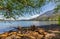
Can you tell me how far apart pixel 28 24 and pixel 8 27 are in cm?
26

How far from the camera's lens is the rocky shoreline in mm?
1708

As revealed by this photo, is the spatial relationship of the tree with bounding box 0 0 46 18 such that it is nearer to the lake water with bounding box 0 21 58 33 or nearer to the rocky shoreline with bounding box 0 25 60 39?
the lake water with bounding box 0 21 58 33

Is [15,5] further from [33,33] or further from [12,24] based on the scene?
[33,33]

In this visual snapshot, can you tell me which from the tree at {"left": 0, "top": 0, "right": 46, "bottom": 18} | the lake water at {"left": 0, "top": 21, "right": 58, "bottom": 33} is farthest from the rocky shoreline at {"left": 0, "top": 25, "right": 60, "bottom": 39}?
the tree at {"left": 0, "top": 0, "right": 46, "bottom": 18}

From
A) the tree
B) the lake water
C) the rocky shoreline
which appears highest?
the tree

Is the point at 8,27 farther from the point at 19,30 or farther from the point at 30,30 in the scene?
the point at 30,30

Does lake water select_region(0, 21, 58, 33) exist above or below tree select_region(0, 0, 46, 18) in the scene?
below

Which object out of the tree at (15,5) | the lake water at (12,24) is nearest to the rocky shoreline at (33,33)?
the lake water at (12,24)

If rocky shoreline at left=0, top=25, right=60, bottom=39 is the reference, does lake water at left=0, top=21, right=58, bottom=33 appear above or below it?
above

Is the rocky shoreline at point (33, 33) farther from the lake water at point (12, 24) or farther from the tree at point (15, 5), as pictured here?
the tree at point (15, 5)

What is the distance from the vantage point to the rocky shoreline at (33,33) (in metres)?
1.71

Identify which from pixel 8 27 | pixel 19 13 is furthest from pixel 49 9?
pixel 8 27

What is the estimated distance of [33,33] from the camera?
1743 mm

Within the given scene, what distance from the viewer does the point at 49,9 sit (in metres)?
1.75
